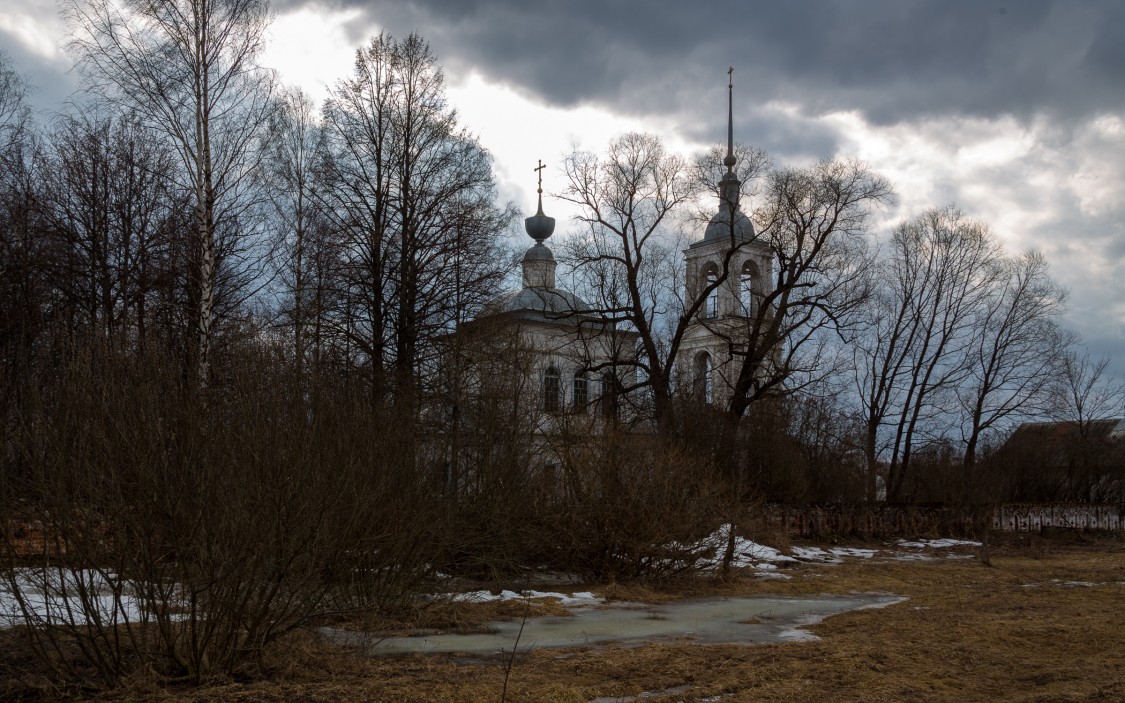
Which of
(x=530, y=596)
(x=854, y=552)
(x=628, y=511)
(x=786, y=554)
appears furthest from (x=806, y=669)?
(x=854, y=552)

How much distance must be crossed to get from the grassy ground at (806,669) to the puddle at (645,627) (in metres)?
0.48

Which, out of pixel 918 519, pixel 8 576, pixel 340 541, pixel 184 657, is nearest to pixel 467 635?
pixel 340 541

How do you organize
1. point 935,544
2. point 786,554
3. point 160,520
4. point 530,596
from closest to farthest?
point 160,520
point 530,596
point 786,554
point 935,544

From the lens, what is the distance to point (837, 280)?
2898 cm

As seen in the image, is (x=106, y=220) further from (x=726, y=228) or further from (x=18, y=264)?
(x=726, y=228)

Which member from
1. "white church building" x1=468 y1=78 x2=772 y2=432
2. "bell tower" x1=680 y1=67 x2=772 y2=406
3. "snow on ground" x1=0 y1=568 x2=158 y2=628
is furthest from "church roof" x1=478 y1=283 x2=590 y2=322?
"snow on ground" x1=0 y1=568 x2=158 y2=628

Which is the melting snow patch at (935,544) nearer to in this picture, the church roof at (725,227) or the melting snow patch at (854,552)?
the melting snow patch at (854,552)

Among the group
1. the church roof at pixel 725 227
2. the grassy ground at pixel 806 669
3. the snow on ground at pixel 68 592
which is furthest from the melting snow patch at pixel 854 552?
Result: the snow on ground at pixel 68 592

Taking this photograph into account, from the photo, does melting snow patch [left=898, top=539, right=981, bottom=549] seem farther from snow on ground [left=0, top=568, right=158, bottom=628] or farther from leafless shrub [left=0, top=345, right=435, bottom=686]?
snow on ground [left=0, top=568, right=158, bottom=628]

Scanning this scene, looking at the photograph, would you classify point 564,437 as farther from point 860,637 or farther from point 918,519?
point 918,519

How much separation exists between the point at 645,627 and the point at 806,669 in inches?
130

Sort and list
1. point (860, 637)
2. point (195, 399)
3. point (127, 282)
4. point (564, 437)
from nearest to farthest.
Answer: point (195, 399)
point (860, 637)
point (564, 437)
point (127, 282)

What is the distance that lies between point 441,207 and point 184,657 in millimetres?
17007

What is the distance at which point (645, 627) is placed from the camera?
11656mm
